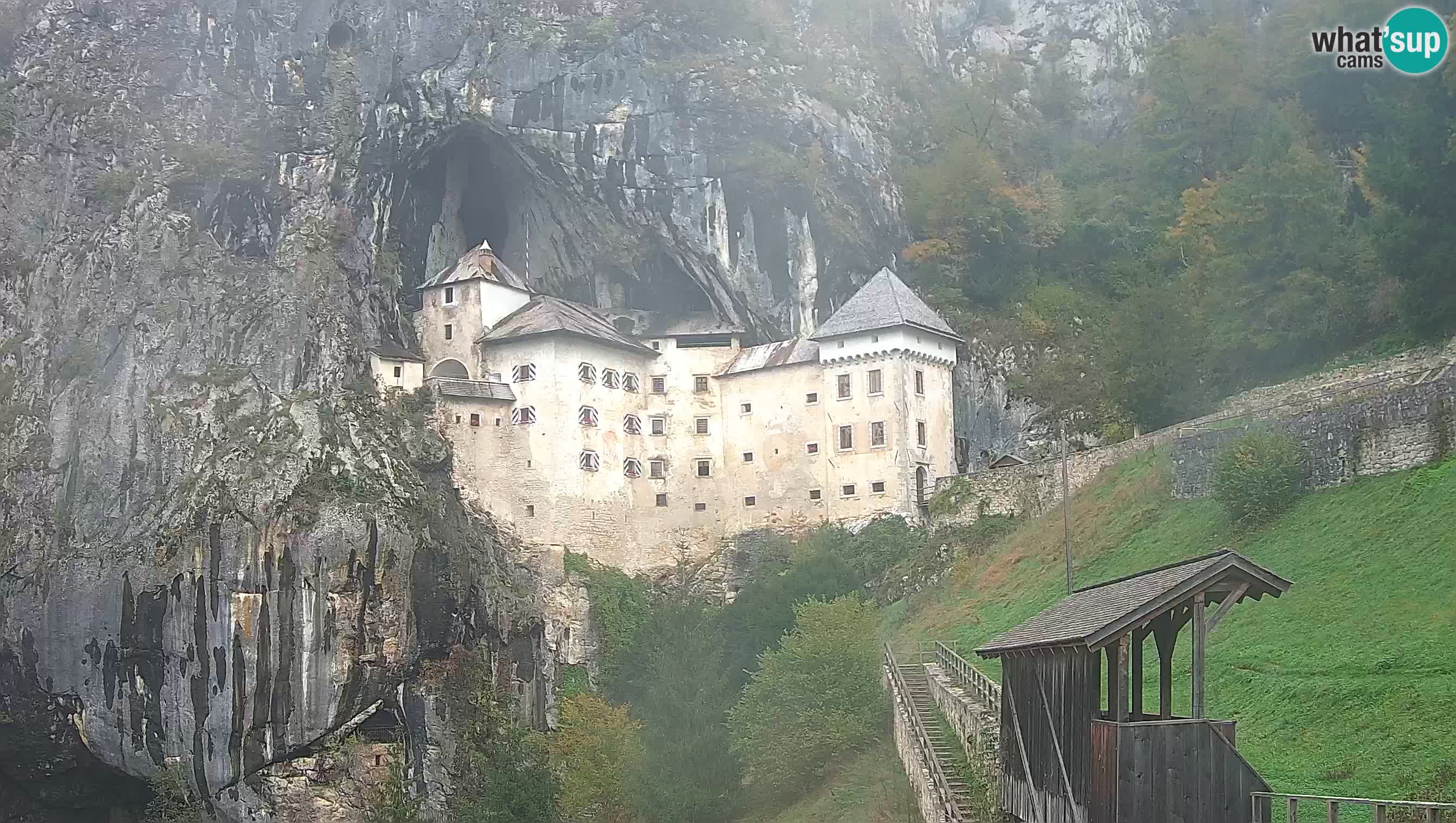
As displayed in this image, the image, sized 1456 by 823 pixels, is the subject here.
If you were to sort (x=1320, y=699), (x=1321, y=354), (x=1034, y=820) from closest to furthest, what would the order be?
(x=1034, y=820) < (x=1320, y=699) < (x=1321, y=354)

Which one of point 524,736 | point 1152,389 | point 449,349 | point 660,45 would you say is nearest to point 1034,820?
point 524,736

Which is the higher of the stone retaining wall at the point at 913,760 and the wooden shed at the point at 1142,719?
the wooden shed at the point at 1142,719

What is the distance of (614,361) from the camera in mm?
59125

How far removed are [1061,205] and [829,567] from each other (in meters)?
24.0

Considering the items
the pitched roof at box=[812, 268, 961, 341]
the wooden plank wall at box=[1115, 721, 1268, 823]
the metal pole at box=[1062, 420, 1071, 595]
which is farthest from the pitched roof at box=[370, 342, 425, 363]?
the wooden plank wall at box=[1115, 721, 1268, 823]

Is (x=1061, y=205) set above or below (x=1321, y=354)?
above

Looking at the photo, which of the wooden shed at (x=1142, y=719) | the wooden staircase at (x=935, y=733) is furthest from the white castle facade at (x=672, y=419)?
the wooden shed at (x=1142, y=719)

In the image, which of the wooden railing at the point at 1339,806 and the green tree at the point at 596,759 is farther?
the green tree at the point at 596,759

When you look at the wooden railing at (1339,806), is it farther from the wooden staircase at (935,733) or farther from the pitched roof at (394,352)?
the pitched roof at (394,352)

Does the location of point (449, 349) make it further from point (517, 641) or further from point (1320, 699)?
point (1320, 699)

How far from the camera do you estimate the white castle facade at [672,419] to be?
5656 cm

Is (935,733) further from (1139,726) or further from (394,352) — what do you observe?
(394,352)

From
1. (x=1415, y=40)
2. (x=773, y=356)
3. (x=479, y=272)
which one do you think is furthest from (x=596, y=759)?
(x=1415, y=40)

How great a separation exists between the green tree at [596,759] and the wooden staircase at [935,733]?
8.77 metres
